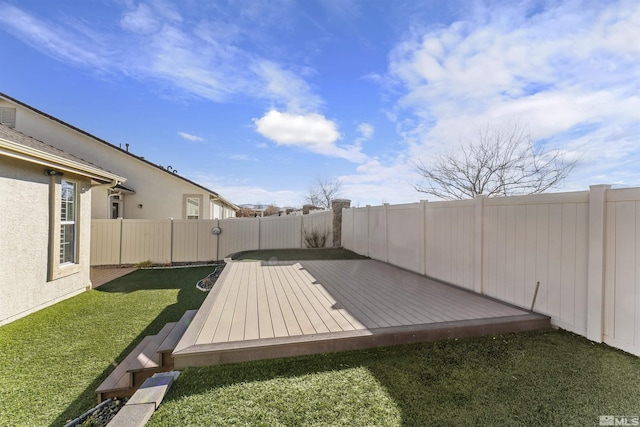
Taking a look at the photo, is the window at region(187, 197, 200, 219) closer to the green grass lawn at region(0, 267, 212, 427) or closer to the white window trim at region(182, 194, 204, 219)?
the white window trim at region(182, 194, 204, 219)

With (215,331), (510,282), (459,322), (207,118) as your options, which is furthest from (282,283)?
(207,118)

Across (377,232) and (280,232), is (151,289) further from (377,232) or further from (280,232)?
(377,232)

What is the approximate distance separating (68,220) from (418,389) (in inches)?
307

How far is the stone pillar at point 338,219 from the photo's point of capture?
1109 cm

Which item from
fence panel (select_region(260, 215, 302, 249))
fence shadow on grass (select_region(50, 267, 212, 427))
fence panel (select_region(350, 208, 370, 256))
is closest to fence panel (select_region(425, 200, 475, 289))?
fence panel (select_region(350, 208, 370, 256))

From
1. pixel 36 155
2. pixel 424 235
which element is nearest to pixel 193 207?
pixel 36 155

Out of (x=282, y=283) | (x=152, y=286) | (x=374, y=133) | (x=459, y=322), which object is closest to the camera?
(x=459, y=322)

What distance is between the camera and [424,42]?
7.23 metres

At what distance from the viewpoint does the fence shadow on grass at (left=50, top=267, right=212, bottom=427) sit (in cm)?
290

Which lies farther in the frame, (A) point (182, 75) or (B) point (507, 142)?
(B) point (507, 142)

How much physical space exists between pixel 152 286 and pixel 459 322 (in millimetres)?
7671

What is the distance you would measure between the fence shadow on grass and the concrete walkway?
0.27 m

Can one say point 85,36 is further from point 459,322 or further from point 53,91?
point 459,322

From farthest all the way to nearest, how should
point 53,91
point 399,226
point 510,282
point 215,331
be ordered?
1. point 53,91
2. point 399,226
3. point 510,282
4. point 215,331
